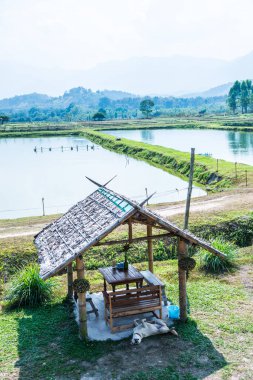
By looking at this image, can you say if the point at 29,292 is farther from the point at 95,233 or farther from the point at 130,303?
the point at 95,233

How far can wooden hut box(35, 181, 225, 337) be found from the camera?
380 inches

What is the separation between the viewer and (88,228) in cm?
1056

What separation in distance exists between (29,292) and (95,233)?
4.24m

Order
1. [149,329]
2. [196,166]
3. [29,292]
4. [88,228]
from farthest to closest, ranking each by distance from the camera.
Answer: [196,166] → [29,292] → [88,228] → [149,329]

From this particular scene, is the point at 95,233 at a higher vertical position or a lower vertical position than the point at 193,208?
higher

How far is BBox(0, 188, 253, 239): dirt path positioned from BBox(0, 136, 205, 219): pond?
13.1 ft

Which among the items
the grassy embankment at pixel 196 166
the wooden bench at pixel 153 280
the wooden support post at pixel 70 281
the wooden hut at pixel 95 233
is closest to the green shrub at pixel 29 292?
the wooden support post at pixel 70 281

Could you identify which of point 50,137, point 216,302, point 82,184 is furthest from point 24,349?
point 50,137

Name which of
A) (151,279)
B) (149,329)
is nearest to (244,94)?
(151,279)

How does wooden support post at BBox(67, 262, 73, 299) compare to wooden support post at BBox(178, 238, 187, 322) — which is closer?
wooden support post at BBox(178, 238, 187, 322)

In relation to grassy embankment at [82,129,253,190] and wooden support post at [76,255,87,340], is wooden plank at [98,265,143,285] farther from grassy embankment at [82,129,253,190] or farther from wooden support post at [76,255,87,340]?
grassy embankment at [82,129,253,190]

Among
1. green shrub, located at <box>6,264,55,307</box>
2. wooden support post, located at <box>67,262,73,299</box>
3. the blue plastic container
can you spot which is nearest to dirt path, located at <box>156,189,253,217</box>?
wooden support post, located at <box>67,262,73,299</box>

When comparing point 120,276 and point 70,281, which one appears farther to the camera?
point 70,281

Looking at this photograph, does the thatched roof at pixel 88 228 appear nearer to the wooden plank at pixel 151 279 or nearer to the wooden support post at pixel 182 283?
A: the wooden support post at pixel 182 283
